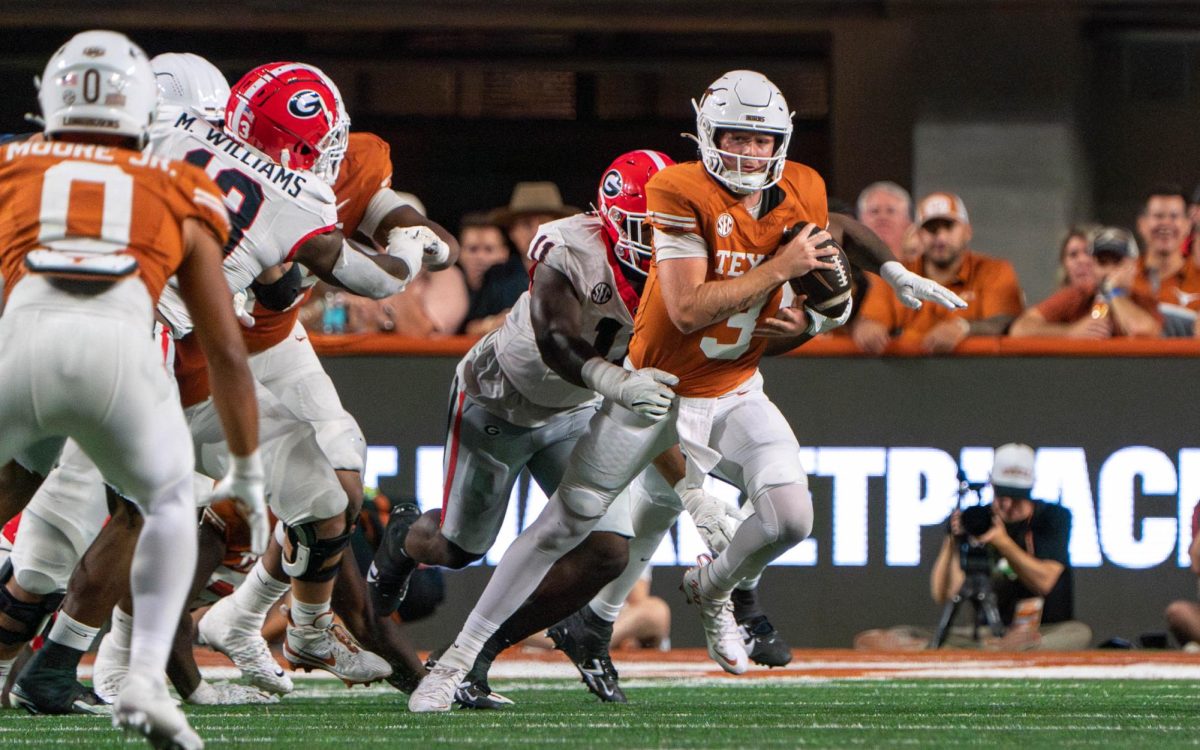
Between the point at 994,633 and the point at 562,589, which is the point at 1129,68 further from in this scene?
the point at 562,589

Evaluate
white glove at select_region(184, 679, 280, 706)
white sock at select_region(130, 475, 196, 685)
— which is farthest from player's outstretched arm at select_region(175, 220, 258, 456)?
white glove at select_region(184, 679, 280, 706)

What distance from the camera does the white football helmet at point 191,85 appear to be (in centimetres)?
604

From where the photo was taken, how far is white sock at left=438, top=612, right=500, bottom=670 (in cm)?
557

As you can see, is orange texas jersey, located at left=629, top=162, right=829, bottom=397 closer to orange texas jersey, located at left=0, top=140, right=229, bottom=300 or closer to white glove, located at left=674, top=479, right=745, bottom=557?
white glove, located at left=674, top=479, right=745, bottom=557

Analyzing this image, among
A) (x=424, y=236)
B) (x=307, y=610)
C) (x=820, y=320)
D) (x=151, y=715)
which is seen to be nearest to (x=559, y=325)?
(x=424, y=236)

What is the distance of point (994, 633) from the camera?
8.29 metres

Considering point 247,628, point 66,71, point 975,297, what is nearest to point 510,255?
point 975,297

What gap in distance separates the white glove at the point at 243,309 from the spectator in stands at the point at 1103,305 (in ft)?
13.3

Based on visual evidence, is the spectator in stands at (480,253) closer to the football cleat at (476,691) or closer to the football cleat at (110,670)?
the football cleat at (110,670)

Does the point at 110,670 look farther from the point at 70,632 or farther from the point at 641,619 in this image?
the point at 641,619

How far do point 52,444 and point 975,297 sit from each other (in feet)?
16.1

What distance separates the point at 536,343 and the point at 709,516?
778 millimetres

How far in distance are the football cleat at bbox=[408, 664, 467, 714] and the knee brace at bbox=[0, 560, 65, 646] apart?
3.38 ft

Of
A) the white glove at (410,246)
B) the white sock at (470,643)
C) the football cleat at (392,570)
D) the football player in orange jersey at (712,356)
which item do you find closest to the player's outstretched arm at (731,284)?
the football player in orange jersey at (712,356)
